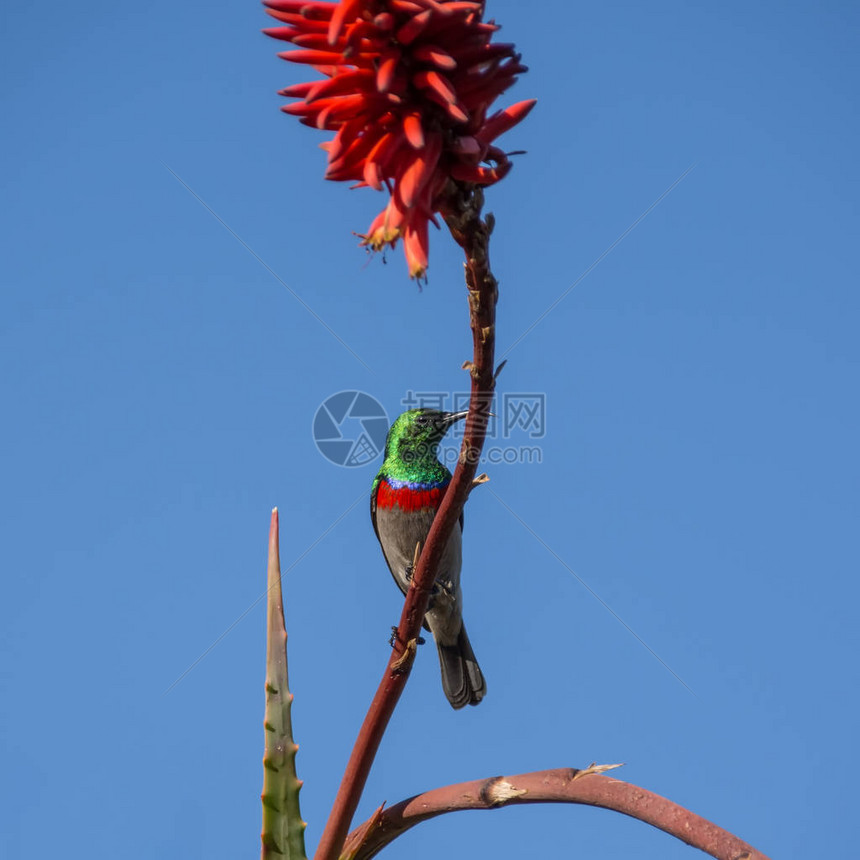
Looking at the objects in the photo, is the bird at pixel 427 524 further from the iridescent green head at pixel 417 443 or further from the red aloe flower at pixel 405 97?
the red aloe flower at pixel 405 97

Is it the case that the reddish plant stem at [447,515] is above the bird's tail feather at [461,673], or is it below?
below

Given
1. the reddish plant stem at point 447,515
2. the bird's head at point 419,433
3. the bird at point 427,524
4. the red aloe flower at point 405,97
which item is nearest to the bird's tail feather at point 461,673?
the bird at point 427,524

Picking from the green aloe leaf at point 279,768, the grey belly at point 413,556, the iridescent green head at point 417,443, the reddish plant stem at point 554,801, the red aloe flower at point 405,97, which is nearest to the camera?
the red aloe flower at point 405,97

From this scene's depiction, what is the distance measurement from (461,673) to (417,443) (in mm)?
1674

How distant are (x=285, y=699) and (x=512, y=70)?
1.41m

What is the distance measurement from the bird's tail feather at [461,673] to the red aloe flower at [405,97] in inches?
208

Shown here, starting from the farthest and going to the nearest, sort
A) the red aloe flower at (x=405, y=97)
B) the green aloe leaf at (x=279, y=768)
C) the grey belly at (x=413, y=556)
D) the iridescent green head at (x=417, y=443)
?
the iridescent green head at (x=417, y=443) < the grey belly at (x=413, y=556) < the green aloe leaf at (x=279, y=768) < the red aloe flower at (x=405, y=97)

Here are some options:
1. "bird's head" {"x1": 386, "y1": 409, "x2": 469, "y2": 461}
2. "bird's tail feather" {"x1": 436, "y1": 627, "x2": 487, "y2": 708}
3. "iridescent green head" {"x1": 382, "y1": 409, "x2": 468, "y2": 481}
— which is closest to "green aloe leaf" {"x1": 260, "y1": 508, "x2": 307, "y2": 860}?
"bird's tail feather" {"x1": 436, "y1": 627, "x2": 487, "y2": 708}

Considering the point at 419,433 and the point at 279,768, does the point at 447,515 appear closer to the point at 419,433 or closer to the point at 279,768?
the point at 279,768

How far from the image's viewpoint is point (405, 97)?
1.75m

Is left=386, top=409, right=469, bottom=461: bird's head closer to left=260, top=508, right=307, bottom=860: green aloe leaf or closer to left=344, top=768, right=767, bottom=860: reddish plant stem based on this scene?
left=344, top=768, right=767, bottom=860: reddish plant stem

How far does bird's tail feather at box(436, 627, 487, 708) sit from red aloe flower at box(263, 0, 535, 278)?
17.3 ft

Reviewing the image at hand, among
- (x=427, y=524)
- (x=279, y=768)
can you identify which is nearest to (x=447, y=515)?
(x=279, y=768)

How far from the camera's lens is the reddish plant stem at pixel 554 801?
6.15 feet
